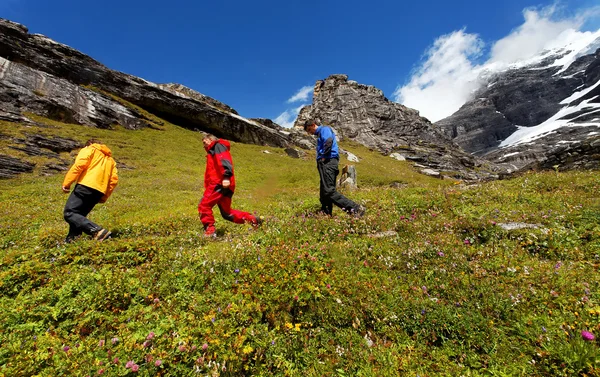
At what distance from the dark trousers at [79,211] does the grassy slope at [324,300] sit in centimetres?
76

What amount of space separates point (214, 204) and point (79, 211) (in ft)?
12.8

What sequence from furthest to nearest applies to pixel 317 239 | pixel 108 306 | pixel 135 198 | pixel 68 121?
pixel 68 121 < pixel 135 198 < pixel 317 239 < pixel 108 306

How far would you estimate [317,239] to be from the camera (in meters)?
7.12

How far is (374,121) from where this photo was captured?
423 ft

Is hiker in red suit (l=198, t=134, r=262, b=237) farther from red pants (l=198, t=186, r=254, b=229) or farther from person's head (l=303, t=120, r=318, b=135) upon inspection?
person's head (l=303, t=120, r=318, b=135)

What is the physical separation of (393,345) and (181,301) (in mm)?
3308

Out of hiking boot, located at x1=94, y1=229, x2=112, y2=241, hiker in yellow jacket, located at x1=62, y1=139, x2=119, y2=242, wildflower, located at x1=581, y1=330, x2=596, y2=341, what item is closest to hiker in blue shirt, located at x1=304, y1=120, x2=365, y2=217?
wildflower, located at x1=581, y1=330, x2=596, y2=341

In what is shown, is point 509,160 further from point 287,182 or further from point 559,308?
point 559,308

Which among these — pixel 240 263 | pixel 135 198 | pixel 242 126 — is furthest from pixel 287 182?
pixel 242 126

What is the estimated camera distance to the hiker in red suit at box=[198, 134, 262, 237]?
8203 mm

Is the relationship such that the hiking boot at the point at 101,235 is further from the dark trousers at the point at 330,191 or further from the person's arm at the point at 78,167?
the dark trousers at the point at 330,191

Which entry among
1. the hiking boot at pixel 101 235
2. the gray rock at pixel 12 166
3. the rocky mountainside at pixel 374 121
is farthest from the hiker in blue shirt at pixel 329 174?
the rocky mountainside at pixel 374 121

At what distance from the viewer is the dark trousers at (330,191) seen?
8656 mm

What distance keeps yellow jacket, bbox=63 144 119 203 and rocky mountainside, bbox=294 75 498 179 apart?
109 meters
